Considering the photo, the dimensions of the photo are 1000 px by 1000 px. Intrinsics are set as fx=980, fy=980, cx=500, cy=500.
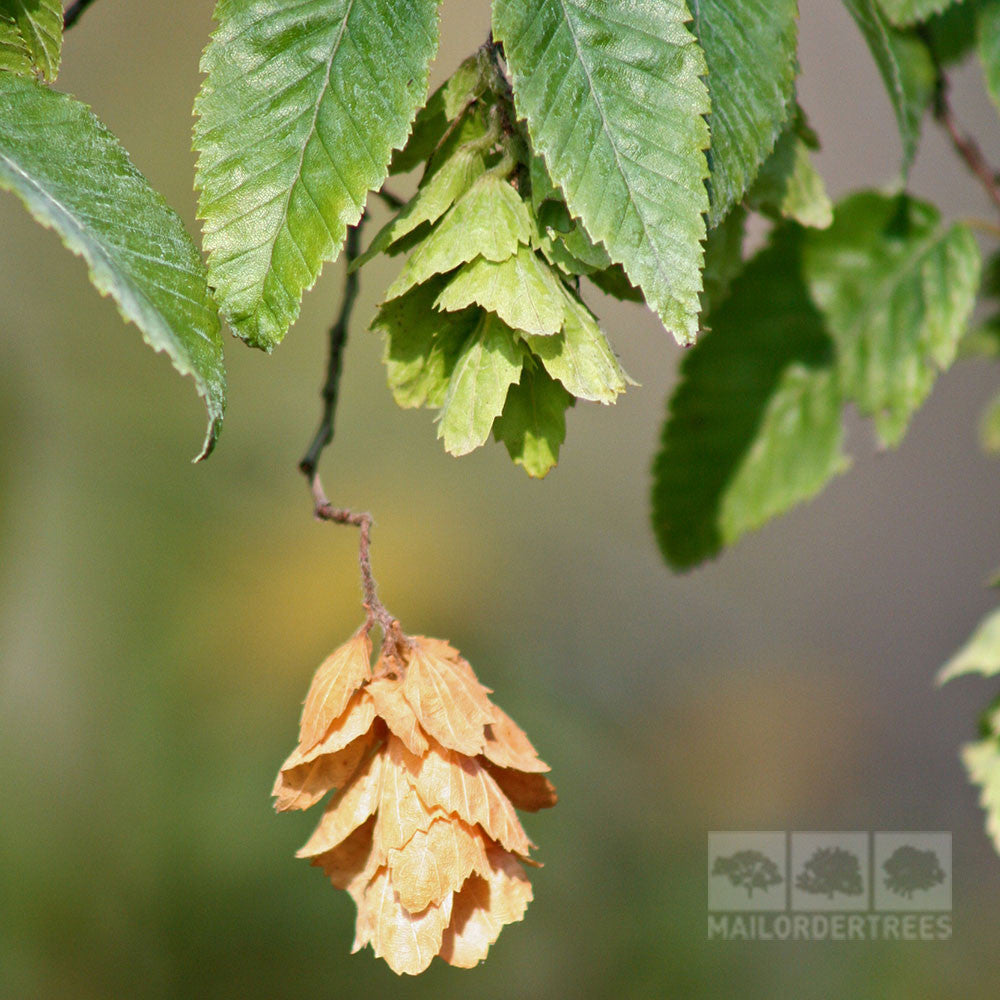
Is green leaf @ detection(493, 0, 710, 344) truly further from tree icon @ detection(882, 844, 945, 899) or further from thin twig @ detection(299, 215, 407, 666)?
tree icon @ detection(882, 844, 945, 899)

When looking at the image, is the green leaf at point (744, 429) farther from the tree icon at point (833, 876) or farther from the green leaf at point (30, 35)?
the tree icon at point (833, 876)

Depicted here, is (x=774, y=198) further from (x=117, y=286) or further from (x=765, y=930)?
(x=765, y=930)

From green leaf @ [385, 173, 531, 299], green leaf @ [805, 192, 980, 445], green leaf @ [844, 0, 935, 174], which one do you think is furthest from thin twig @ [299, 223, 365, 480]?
green leaf @ [805, 192, 980, 445]

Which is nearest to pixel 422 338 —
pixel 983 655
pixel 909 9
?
pixel 909 9

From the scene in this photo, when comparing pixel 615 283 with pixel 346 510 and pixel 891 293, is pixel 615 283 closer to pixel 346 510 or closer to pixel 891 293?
pixel 346 510

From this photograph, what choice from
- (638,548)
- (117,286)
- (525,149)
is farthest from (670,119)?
(638,548)
